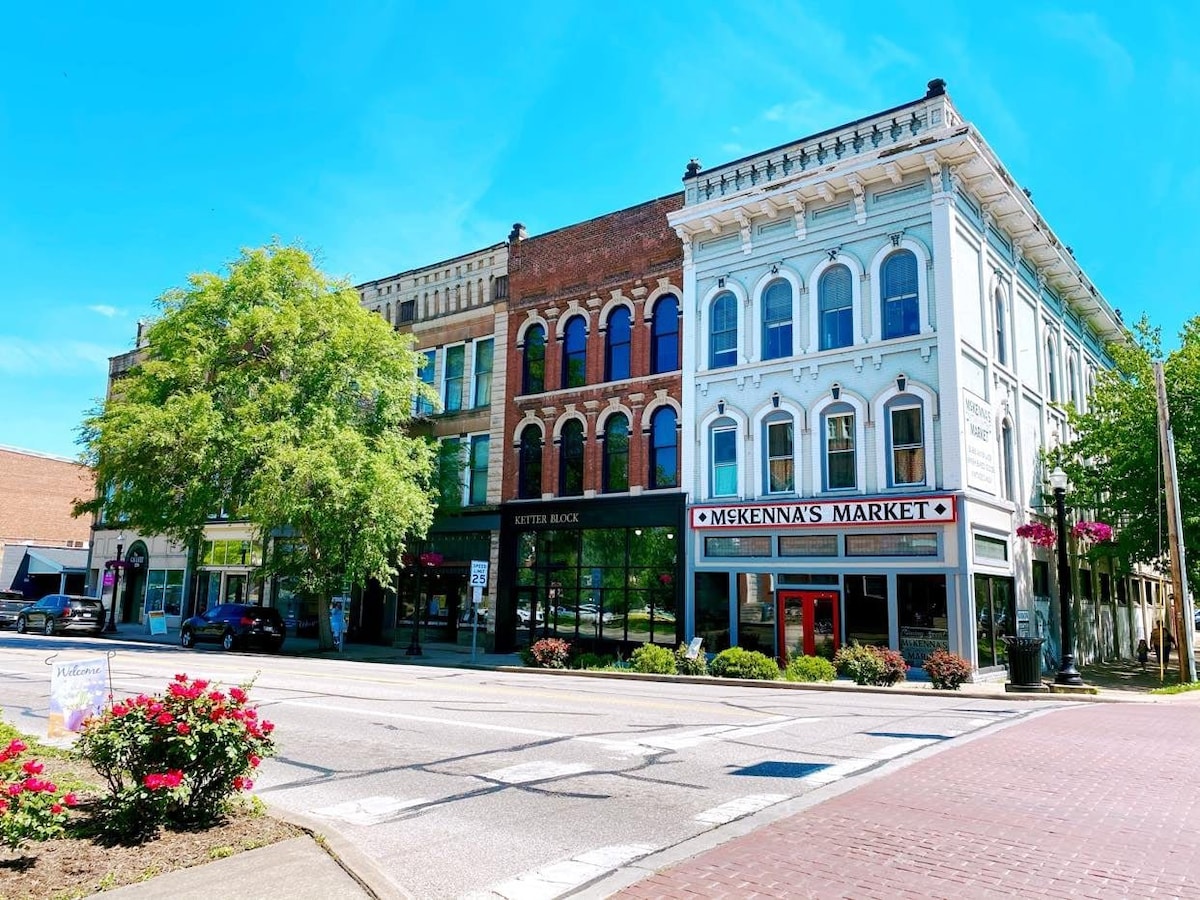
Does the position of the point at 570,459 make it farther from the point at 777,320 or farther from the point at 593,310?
the point at 777,320

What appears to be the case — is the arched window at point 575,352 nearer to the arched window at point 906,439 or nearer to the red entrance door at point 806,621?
the red entrance door at point 806,621

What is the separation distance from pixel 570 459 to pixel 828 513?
9.42 meters

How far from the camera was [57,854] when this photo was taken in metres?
5.39

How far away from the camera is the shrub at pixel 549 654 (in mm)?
23031

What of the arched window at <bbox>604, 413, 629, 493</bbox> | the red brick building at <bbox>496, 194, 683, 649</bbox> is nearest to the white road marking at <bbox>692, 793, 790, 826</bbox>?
the red brick building at <bbox>496, 194, 683, 649</bbox>

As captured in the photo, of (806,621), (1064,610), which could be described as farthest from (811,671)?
(1064,610)

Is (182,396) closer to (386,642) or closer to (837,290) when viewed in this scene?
(386,642)

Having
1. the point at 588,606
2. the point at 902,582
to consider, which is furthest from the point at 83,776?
the point at 588,606

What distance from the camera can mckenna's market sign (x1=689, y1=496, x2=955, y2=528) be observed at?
2109cm

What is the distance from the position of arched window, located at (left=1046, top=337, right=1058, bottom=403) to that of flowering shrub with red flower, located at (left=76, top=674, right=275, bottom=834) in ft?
92.7

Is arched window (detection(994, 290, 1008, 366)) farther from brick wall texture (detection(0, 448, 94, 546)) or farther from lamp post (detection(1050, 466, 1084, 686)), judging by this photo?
brick wall texture (detection(0, 448, 94, 546))

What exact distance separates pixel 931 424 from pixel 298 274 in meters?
20.0

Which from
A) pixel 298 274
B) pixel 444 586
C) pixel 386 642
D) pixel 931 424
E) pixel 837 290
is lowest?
pixel 386 642

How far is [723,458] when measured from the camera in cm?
2519
